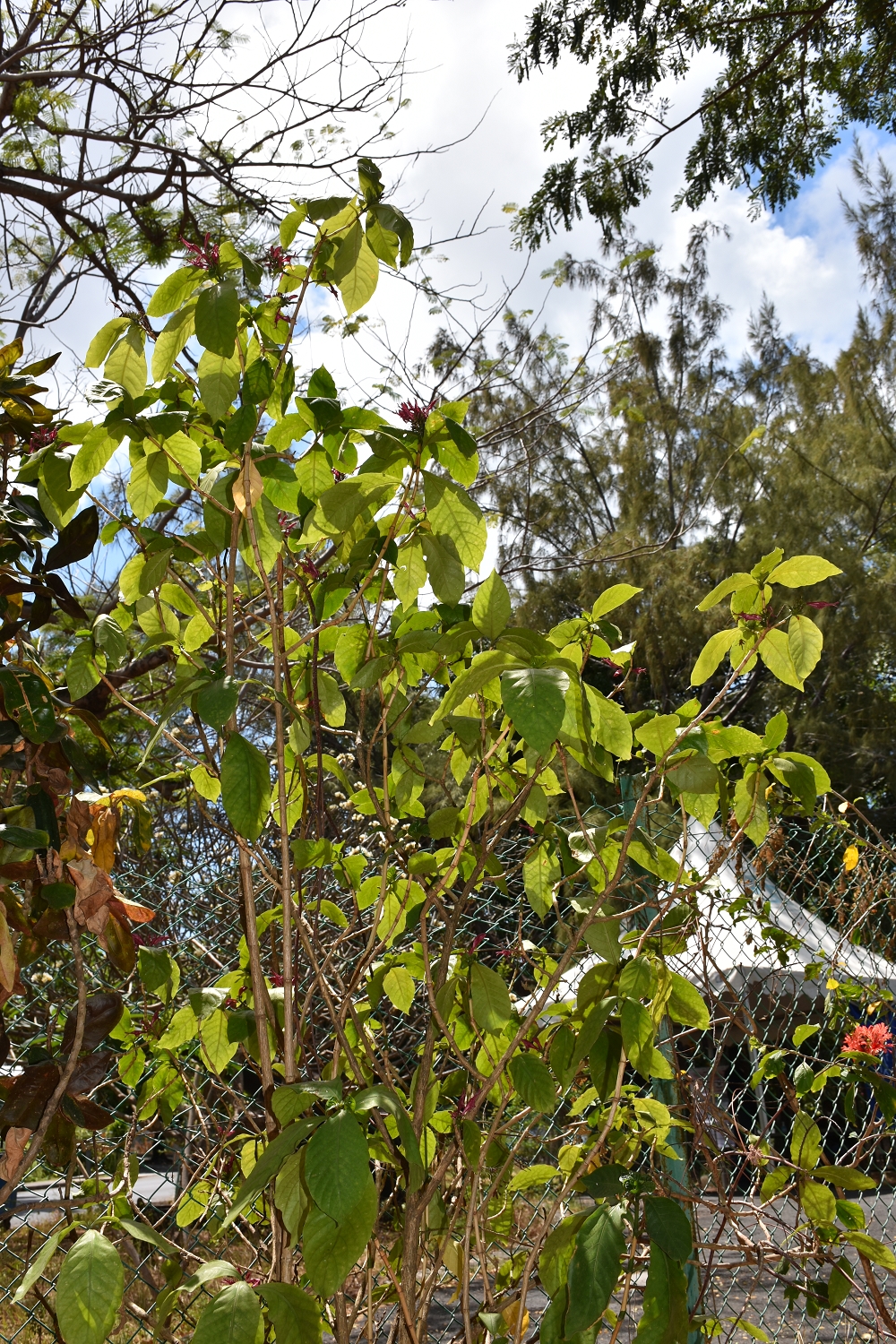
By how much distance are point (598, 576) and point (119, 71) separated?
7.37m

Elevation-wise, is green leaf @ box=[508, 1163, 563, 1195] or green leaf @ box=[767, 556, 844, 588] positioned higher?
green leaf @ box=[767, 556, 844, 588]

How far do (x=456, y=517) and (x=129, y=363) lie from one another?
36 centimetres

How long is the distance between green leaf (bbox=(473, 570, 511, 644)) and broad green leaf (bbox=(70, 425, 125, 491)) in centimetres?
38

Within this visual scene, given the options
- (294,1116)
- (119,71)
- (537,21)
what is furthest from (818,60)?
(294,1116)

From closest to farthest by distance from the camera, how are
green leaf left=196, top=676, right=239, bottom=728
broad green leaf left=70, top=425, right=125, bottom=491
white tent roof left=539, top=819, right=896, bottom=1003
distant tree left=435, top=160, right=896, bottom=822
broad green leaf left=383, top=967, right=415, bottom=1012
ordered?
green leaf left=196, top=676, right=239, bottom=728, broad green leaf left=70, top=425, right=125, bottom=491, broad green leaf left=383, top=967, right=415, bottom=1012, white tent roof left=539, top=819, right=896, bottom=1003, distant tree left=435, top=160, right=896, bottom=822

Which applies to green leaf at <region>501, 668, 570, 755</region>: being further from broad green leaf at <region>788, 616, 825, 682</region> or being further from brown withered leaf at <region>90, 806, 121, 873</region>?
brown withered leaf at <region>90, 806, 121, 873</region>

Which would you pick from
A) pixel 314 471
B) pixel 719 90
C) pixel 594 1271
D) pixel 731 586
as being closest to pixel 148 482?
pixel 314 471

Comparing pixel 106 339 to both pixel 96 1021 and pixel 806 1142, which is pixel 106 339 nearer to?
pixel 96 1021

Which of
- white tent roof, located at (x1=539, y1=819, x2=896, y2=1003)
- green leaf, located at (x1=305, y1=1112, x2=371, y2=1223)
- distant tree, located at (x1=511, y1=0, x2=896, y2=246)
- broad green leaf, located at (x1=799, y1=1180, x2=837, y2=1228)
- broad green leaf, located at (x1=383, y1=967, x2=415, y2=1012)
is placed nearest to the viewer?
green leaf, located at (x1=305, y1=1112, x2=371, y2=1223)

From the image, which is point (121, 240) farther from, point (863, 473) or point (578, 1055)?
point (863, 473)

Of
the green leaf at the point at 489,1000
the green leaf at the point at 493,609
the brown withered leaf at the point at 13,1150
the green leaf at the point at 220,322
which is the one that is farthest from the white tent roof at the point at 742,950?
the green leaf at the point at 220,322

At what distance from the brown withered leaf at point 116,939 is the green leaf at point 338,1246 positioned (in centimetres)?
38

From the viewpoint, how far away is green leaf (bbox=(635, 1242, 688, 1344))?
0.91m

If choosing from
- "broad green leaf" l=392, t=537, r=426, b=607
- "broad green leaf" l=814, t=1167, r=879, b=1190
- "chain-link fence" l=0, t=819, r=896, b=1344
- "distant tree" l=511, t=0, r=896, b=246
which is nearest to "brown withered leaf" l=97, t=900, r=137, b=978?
"chain-link fence" l=0, t=819, r=896, b=1344
